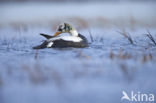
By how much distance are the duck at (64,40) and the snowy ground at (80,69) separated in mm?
48

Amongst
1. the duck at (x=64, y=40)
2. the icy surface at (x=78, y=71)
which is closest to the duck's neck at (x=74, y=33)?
the duck at (x=64, y=40)

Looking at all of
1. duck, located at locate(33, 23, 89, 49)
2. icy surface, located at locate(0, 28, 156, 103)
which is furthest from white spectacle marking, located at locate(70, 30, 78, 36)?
icy surface, located at locate(0, 28, 156, 103)

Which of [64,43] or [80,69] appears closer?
[80,69]

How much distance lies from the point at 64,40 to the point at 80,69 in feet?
1.36

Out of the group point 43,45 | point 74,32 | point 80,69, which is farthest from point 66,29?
point 80,69

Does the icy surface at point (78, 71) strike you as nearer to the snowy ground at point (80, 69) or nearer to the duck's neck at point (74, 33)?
the snowy ground at point (80, 69)

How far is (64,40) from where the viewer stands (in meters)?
2.11

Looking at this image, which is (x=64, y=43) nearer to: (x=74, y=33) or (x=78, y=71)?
(x=74, y=33)

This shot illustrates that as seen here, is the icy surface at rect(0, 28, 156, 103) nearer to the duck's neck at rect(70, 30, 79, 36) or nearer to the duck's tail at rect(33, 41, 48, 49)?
the duck's tail at rect(33, 41, 48, 49)

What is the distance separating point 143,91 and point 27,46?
32.0 inches

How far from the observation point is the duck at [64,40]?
81.7 inches

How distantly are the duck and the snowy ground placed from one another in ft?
0.16

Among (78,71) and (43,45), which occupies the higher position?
(43,45)

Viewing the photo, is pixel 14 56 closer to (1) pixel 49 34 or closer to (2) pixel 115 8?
(1) pixel 49 34
